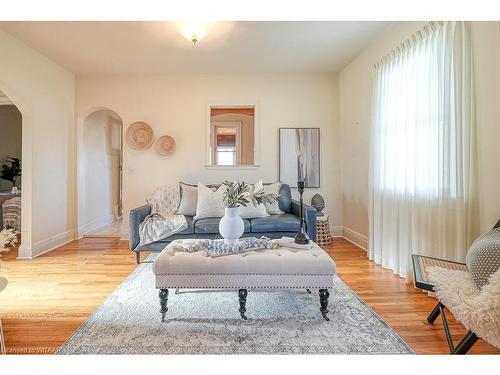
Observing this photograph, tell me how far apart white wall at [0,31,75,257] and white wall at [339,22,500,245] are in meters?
4.33

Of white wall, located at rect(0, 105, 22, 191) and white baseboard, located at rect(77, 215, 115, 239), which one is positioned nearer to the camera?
white baseboard, located at rect(77, 215, 115, 239)

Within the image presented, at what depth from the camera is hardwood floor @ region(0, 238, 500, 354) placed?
178 centimetres

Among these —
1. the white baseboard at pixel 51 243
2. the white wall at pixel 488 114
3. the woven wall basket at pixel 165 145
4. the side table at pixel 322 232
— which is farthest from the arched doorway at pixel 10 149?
the white wall at pixel 488 114

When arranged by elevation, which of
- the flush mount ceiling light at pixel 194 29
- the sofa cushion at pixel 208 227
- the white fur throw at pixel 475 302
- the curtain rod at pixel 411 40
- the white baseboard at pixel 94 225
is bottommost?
the white baseboard at pixel 94 225

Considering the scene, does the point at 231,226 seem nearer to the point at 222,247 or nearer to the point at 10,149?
the point at 222,247

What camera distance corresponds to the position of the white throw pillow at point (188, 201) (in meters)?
3.70

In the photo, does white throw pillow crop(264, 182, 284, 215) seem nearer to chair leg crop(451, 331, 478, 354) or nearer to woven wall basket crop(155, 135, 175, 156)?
woven wall basket crop(155, 135, 175, 156)

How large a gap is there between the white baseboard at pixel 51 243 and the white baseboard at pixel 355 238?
4.35 m

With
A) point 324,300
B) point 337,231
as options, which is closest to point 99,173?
point 337,231

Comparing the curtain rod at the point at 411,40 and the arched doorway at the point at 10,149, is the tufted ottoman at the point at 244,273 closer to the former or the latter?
the curtain rod at the point at 411,40

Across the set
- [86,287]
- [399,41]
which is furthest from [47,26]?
[399,41]

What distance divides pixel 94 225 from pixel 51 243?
1.29 metres

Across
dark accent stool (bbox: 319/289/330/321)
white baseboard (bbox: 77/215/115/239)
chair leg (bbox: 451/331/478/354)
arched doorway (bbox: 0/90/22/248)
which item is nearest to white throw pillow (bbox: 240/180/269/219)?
dark accent stool (bbox: 319/289/330/321)
